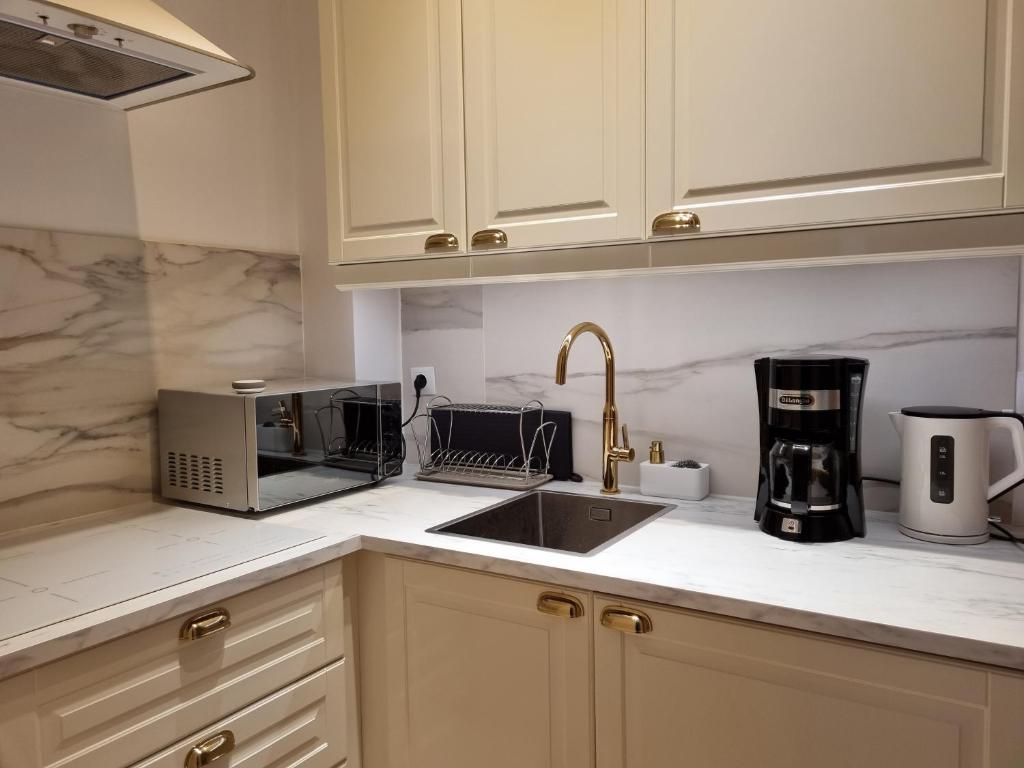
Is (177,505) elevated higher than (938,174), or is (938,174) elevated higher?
(938,174)

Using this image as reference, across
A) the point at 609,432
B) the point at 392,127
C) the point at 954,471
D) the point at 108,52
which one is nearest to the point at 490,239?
the point at 392,127

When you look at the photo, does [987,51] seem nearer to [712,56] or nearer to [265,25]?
[712,56]

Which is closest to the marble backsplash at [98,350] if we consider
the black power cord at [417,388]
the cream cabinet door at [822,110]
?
the black power cord at [417,388]

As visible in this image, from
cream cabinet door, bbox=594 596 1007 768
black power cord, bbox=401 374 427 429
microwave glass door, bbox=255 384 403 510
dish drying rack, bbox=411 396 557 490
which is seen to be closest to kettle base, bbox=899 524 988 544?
cream cabinet door, bbox=594 596 1007 768

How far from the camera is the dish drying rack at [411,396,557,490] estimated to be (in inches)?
78.5

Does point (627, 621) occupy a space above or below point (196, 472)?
below

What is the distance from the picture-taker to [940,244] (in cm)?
123

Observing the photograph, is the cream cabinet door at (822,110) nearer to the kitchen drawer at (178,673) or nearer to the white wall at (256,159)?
the kitchen drawer at (178,673)

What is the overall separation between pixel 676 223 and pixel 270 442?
1.01 metres

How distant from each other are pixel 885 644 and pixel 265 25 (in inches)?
83.7

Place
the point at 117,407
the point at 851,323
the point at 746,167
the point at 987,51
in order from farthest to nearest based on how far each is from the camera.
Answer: the point at 117,407
the point at 851,323
the point at 746,167
the point at 987,51

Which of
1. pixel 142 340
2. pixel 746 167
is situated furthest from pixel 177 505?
pixel 746 167

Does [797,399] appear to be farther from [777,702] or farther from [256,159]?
[256,159]

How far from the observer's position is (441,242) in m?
1.72
